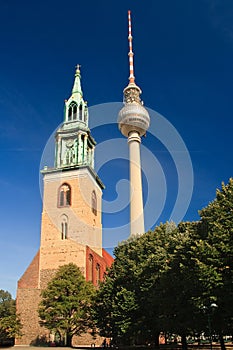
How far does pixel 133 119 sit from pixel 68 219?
33606 mm

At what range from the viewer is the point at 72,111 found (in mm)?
60625

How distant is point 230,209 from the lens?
22938 millimetres

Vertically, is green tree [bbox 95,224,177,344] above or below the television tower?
below

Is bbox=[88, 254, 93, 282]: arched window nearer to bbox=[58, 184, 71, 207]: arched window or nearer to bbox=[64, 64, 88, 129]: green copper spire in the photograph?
bbox=[58, 184, 71, 207]: arched window

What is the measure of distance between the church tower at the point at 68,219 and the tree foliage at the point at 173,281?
12.3 meters

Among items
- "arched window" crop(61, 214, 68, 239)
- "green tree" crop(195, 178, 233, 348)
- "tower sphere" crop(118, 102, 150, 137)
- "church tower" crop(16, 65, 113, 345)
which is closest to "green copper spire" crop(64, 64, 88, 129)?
"church tower" crop(16, 65, 113, 345)

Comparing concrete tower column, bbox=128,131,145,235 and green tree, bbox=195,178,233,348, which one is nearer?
green tree, bbox=195,178,233,348

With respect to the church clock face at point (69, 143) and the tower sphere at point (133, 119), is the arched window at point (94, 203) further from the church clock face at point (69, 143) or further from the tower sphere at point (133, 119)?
the tower sphere at point (133, 119)

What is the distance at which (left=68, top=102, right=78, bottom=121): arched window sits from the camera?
197 feet

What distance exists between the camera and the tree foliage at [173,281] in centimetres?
2111

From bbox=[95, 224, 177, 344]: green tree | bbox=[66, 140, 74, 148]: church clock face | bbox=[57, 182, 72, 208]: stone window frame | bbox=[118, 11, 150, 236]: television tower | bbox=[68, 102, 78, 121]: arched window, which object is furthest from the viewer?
bbox=[118, 11, 150, 236]: television tower

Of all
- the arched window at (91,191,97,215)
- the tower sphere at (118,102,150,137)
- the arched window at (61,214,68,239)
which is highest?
the tower sphere at (118,102,150,137)

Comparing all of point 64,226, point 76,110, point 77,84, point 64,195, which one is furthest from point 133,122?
point 64,226

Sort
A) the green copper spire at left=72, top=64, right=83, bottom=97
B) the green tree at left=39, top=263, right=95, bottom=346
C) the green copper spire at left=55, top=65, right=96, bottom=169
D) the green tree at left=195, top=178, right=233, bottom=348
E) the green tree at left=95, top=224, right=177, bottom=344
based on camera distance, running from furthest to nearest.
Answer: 1. the green copper spire at left=72, top=64, right=83, bottom=97
2. the green copper spire at left=55, top=65, right=96, bottom=169
3. the green tree at left=39, top=263, right=95, bottom=346
4. the green tree at left=95, top=224, right=177, bottom=344
5. the green tree at left=195, top=178, right=233, bottom=348
